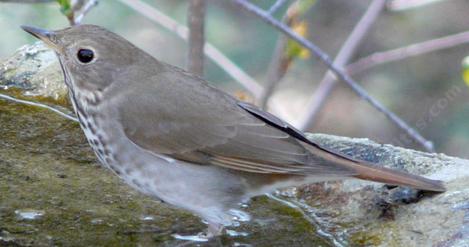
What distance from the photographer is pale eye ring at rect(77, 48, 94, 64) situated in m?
5.03

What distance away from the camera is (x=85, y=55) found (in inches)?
198

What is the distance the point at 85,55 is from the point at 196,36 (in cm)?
198

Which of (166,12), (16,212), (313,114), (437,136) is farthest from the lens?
(166,12)

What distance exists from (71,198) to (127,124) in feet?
1.44

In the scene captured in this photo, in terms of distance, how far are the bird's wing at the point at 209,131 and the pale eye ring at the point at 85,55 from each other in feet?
0.74

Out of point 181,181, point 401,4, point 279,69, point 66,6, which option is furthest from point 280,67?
point 181,181

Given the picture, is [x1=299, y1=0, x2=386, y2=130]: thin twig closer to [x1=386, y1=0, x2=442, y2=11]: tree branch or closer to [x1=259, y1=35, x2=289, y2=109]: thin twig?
[x1=386, y1=0, x2=442, y2=11]: tree branch

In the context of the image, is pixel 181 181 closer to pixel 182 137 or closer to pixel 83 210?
pixel 182 137

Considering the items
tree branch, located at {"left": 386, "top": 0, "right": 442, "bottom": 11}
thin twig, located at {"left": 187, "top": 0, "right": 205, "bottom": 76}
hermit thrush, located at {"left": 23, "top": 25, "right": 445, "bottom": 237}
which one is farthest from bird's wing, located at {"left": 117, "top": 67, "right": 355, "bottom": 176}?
tree branch, located at {"left": 386, "top": 0, "right": 442, "bottom": 11}

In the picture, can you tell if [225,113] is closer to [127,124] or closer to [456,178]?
[127,124]

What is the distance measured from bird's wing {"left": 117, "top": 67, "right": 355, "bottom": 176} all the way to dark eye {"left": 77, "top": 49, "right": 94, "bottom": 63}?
0.23m

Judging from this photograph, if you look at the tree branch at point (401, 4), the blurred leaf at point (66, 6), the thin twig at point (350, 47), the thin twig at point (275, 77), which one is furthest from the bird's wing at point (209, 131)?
the tree branch at point (401, 4)

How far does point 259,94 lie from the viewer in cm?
794

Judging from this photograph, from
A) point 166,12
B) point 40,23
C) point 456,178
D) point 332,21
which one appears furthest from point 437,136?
point 456,178
